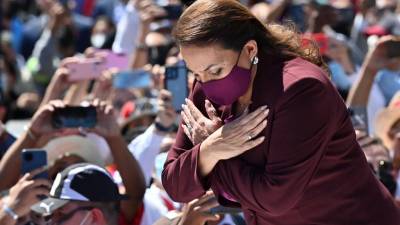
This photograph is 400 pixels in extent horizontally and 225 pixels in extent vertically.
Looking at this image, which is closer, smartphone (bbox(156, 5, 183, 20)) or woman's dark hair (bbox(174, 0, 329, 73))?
woman's dark hair (bbox(174, 0, 329, 73))

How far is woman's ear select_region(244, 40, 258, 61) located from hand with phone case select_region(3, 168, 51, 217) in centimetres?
157

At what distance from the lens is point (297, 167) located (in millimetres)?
2545

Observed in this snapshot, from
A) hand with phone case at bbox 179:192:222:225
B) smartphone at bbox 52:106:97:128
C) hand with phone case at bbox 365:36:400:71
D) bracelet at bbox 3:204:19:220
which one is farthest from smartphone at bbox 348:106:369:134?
bracelet at bbox 3:204:19:220

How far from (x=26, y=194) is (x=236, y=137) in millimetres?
1605

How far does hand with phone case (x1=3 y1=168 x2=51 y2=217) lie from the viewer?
3.90 meters

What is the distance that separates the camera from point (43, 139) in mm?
4742

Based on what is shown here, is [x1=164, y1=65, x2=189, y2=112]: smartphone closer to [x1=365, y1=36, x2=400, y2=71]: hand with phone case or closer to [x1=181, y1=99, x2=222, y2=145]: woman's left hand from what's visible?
[x1=365, y1=36, x2=400, y2=71]: hand with phone case

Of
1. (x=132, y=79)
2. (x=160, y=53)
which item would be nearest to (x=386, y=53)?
(x=132, y=79)

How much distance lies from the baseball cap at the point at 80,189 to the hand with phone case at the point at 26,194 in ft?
0.46

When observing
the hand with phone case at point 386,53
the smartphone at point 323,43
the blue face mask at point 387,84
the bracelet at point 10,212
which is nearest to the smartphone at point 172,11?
the smartphone at point 323,43

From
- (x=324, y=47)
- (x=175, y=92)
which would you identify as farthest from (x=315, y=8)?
(x=175, y=92)

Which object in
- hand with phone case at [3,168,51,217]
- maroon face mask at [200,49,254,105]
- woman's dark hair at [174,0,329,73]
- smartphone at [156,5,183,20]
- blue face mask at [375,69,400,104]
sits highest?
woman's dark hair at [174,0,329,73]

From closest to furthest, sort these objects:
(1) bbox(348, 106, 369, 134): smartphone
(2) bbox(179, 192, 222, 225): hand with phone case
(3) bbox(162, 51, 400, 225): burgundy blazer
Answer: (3) bbox(162, 51, 400, 225): burgundy blazer < (2) bbox(179, 192, 222, 225): hand with phone case < (1) bbox(348, 106, 369, 134): smartphone

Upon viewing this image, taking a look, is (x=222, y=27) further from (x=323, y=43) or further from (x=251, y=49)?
(x=323, y=43)
